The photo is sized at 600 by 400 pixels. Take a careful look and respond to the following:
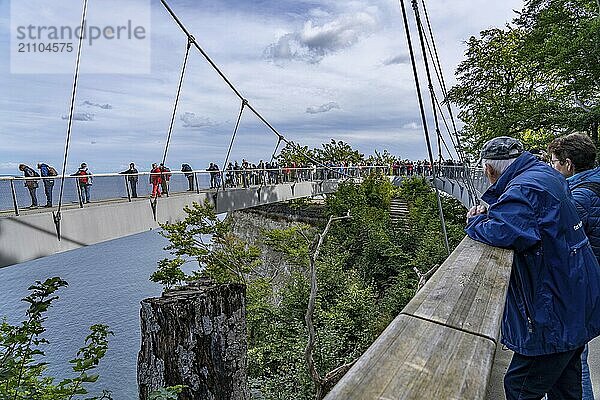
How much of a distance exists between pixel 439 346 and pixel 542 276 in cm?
75

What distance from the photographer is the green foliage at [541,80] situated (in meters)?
10.4

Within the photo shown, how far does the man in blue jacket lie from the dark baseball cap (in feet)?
0.28

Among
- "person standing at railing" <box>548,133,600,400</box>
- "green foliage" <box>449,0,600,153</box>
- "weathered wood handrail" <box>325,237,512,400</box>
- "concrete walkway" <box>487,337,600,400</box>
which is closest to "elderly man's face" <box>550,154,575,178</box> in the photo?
"person standing at railing" <box>548,133,600,400</box>

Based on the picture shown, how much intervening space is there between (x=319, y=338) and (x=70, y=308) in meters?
10.4

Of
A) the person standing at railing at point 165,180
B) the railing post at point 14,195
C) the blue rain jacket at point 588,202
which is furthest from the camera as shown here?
the person standing at railing at point 165,180

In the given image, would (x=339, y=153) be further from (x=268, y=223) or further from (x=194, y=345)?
(x=194, y=345)

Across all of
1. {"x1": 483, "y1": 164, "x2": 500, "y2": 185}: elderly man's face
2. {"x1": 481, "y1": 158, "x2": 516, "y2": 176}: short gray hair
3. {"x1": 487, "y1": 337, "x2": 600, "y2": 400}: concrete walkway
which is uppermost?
{"x1": 481, "y1": 158, "x2": 516, "y2": 176}: short gray hair

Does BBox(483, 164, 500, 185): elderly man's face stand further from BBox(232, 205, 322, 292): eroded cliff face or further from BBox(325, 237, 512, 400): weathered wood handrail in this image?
BBox(232, 205, 322, 292): eroded cliff face

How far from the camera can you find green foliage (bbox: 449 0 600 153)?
10.4 metres

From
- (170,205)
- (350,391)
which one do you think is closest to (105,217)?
(170,205)

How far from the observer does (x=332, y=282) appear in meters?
12.0

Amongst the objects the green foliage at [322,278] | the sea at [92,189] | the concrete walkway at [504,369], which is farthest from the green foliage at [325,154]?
the concrete walkway at [504,369]

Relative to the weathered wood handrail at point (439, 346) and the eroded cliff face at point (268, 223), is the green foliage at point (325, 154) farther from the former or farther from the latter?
the weathered wood handrail at point (439, 346)

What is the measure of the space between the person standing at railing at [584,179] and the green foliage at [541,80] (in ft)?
26.6
